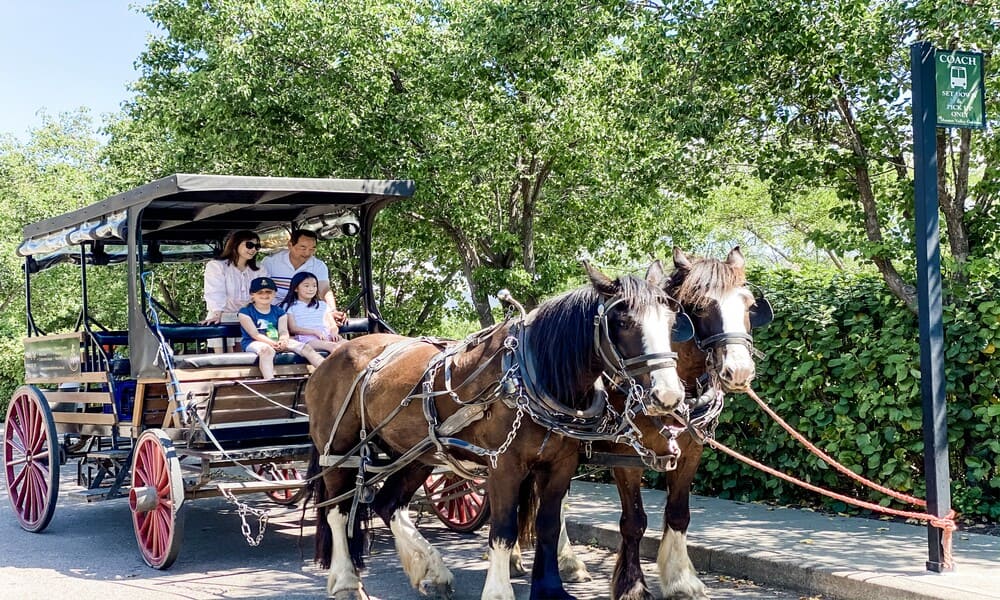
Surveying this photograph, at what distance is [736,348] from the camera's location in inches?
185

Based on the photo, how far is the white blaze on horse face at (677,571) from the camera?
17.8 feet

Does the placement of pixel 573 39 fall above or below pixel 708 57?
above

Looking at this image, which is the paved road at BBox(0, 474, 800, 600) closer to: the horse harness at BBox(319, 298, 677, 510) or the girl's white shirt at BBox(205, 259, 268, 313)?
the horse harness at BBox(319, 298, 677, 510)

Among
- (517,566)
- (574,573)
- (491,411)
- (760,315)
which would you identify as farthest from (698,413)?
(517,566)

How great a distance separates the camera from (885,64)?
24.5ft

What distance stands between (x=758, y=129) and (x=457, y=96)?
14.1 ft

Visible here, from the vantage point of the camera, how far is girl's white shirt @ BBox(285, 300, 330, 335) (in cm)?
762

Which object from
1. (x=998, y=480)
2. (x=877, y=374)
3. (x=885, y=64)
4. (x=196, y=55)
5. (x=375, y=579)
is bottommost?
(x=375, y=579)

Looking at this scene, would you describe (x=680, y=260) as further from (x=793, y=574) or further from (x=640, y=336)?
(x=793, y=574)

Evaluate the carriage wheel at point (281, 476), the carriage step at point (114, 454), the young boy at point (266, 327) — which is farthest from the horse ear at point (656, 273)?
the carriage step at point (114, 454)

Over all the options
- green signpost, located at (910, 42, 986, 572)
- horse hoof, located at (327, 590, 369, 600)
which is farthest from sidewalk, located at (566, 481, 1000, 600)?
horse hoof, located at (327, 590, 369, 600)

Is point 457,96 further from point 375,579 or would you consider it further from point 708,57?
point 375,579

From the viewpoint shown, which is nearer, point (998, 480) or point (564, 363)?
point (564, 363)

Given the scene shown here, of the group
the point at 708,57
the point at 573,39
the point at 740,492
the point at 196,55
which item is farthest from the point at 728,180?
the point at 196,55
